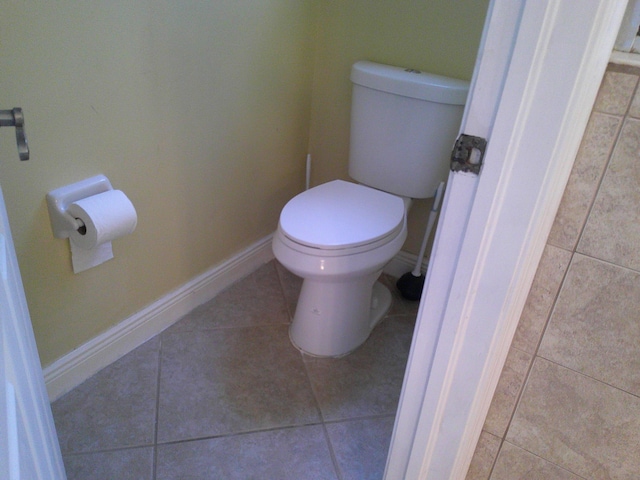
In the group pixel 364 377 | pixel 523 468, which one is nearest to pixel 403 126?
pixel 364 377

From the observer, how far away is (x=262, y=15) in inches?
63.7

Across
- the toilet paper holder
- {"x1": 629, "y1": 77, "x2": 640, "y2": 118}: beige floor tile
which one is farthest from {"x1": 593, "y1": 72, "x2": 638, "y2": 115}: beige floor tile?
the toilet paper holder

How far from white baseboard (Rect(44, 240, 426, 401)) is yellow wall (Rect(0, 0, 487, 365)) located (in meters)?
0.03

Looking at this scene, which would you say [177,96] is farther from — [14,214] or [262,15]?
[14,214]

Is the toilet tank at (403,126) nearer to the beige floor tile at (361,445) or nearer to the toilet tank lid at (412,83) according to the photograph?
the toilet tank lid at (412,83)

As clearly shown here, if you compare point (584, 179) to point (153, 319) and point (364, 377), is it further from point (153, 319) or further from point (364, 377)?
point (153, 319)

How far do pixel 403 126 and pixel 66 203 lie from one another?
1035 millimetres

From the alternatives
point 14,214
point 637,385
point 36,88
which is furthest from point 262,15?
point 637,385

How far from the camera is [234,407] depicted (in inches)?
56.7

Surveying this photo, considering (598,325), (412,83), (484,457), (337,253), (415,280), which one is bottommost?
(415,280)

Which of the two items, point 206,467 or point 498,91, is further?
point 206,467

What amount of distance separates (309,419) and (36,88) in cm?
110

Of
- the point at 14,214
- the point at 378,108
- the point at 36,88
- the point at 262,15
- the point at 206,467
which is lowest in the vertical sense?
the point at 206,467

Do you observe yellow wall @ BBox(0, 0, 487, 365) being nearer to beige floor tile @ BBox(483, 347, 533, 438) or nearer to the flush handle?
the flush handle
